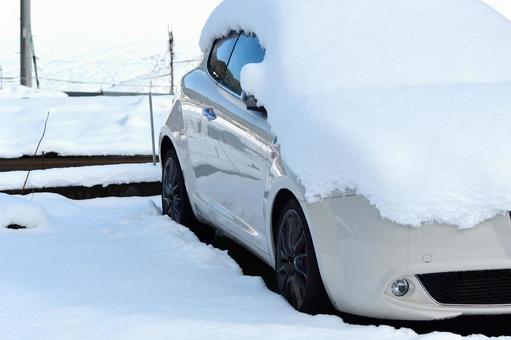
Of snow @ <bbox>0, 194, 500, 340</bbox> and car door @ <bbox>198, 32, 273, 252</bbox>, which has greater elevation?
car door @ <bbox>198, 32, 273, 252</bbox>

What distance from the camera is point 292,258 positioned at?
5414 millimetres

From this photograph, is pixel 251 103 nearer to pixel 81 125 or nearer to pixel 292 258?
pixel 292 258

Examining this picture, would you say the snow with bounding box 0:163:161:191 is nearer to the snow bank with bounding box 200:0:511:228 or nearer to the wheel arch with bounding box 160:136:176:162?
the wheel arch with bounding box 160:136:176:162

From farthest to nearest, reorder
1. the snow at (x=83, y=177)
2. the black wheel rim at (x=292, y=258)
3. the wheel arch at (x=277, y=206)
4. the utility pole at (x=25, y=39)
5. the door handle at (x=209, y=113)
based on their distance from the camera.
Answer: the utility pole at (x=25, y=39), the snow at (x=83, y=177), the door handle at (x=209, y=113), the wheel arch at (x=277, y=206), the black wheel rim at (x=292, y=258)

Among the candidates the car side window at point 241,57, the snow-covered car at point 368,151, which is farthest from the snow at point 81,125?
the car side window at point 241,57

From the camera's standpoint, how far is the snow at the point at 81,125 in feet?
42.4

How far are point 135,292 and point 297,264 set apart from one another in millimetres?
828

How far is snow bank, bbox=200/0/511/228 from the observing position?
4.68 m

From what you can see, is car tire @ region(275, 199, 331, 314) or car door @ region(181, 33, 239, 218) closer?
car tire @ region(275, 199, 331, 314)

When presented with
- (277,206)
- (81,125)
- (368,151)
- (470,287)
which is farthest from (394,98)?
(81,125)

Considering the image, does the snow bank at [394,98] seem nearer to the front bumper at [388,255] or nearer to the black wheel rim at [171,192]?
the front bumper at [388,255]

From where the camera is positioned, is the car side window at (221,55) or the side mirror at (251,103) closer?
the side mirror at (251,103)

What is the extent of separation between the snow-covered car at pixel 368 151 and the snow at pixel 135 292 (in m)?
0.21

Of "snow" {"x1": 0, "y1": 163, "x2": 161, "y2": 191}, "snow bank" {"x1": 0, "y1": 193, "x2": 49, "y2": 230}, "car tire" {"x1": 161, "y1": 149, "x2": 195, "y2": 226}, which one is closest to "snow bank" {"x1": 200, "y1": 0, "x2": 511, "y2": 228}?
"car tire" {"x1": 161, "y1": 149, "x2": 195, "y2": 226}
